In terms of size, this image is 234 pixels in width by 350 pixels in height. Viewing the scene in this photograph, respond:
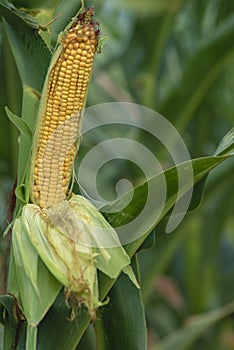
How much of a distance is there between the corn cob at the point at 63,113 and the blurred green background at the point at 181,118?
596mm

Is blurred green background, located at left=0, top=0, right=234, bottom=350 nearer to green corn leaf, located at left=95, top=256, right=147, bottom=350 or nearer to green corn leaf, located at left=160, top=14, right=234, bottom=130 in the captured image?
green corn leaf, located at left=160, top=14, right=234, bottom=130

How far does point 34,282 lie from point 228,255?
141cm

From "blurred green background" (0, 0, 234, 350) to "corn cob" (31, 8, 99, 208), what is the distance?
0.60 m

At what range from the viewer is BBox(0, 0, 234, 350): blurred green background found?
1234 mm

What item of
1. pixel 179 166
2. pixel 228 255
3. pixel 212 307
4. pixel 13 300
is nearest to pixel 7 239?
pixel 13 300

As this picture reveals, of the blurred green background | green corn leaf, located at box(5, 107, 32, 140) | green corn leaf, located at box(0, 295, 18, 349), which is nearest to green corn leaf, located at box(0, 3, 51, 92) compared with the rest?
green corn leaf, located at box(5, 107, 32, 140)

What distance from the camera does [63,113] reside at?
0.57m

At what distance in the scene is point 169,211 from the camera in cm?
68

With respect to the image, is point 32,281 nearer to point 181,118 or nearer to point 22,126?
point 22,126

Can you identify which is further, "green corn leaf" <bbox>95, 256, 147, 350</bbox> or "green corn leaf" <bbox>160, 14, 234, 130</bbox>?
"green corn leaf" <bbox>160, 14, 234, 130</bbox>

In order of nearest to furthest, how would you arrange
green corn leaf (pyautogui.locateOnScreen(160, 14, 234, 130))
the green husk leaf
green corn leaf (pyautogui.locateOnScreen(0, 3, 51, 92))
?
the green husk leaf → green corn leaf (pyautogui.locateOnScreen(0, 3, 51, 92)) → green corn leaf (pyautogui.locateOnScreen(160, 14, 234, 130))

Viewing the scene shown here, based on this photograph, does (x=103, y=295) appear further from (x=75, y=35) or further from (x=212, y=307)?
(x=212, y=307)

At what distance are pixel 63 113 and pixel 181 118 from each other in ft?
2.41

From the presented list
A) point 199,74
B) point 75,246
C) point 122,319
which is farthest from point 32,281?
point 199,74
